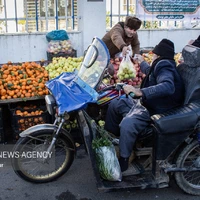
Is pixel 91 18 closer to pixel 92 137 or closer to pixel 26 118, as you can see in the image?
pixel 26 118

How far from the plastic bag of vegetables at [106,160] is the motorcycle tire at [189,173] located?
1.99 ft

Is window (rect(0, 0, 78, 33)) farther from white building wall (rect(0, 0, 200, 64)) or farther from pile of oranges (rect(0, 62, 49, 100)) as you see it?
pile of oranges (rect(0, 62, 49, 100))

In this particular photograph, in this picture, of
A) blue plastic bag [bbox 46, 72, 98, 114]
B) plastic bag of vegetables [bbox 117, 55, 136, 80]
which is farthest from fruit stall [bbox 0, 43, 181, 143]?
blue plastic bag [bbox 46, 72, 98, 114]

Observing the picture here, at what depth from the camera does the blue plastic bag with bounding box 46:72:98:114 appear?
3504mm

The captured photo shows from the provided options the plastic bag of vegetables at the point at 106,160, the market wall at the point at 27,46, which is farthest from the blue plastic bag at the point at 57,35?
the plastic bag of vegetables at the point at 106,160

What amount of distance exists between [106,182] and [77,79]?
42.5 inches

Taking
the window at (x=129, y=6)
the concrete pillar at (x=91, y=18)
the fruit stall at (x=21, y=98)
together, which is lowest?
the fruit stall at (x=21, y=98)

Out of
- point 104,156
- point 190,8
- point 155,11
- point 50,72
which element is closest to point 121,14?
point 155,11

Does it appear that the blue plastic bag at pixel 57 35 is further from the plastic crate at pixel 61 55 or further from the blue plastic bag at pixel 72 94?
the blue plastic bag at pixel 72 94

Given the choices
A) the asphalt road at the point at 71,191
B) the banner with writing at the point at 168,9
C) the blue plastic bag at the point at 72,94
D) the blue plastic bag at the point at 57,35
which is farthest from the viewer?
the banner with writing at the point at 168,9

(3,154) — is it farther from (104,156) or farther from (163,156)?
(163,156)

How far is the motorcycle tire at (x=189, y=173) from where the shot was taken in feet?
11.3

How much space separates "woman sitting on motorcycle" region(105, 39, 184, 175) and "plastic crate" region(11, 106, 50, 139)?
1.53 meters

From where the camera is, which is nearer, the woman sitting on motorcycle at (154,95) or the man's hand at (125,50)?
the woman sitting on motorcycle at (154,95)
